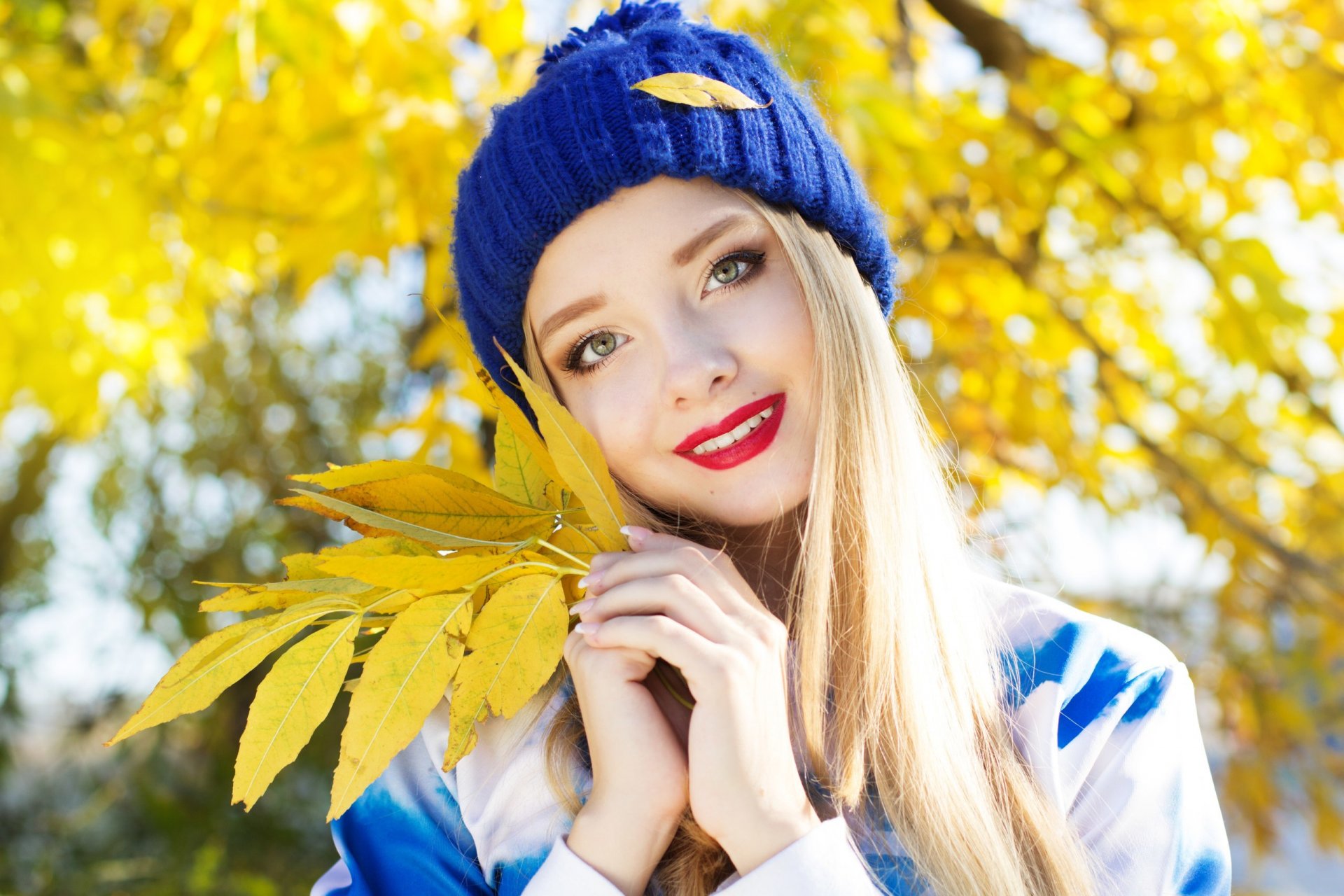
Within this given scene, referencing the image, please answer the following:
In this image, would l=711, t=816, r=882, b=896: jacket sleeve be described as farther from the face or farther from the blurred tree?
the blurred tree

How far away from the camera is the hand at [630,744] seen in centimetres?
102

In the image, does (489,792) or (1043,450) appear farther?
(1043,450)

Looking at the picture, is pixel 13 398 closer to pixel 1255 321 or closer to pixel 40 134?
pixel 40 134

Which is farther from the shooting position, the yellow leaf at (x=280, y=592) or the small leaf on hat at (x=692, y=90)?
the small leaf on hat at (x=692, y=90)

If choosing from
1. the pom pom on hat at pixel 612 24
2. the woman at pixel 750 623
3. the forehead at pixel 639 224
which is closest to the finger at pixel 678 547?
the woman at pixel 750 623

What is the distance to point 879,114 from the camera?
1.73m

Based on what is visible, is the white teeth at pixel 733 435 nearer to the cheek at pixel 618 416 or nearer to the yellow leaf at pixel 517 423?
the cheek at pixel 618 416

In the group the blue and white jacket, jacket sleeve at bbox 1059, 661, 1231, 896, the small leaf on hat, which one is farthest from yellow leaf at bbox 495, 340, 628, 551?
jacket sleeve at bbox 1059, 661, 1231, 896

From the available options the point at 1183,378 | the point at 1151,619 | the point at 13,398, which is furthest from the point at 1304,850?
the point at 13,398

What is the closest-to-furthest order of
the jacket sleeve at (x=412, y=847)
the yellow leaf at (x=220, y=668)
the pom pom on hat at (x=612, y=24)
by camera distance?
the yellow leaf at (x=220, y=668)
the jacket sleeve at (x=412, y=847)
the pom pom on hat at (x=612, y=24)

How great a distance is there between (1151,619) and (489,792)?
3.46m

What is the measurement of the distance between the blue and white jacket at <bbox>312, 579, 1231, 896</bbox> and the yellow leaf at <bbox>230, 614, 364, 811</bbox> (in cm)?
29

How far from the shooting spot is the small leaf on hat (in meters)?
1.23

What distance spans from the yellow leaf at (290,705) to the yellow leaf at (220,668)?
0.07ft
